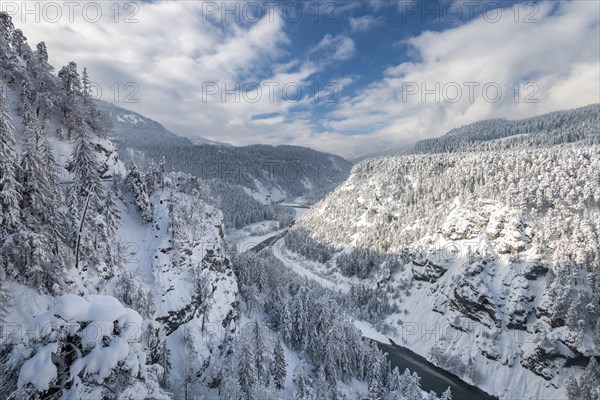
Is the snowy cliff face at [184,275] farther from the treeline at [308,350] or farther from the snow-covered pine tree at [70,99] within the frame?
Result: the snow-covered pine tree at [70,99]

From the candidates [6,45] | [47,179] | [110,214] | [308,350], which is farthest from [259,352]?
[6,45]

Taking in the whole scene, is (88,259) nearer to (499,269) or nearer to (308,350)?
(308,350)

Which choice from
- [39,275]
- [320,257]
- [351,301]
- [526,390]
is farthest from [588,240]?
[39,275]

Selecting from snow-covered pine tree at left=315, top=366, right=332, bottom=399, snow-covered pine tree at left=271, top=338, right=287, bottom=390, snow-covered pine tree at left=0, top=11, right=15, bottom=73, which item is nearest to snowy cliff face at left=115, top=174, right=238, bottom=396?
snow-covered pine tree at left=271, top=338, right=287, bottom=390

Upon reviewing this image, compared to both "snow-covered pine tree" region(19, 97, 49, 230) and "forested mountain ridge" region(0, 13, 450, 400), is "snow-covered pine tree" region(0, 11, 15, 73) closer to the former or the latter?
"forested mountain ridge" region(0, 13, 450, 400)

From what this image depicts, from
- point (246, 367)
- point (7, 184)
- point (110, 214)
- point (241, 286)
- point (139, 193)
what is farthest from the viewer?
point (241, 286)

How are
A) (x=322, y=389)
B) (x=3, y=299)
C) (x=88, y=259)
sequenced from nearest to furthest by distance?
(x=3, y=299), (x=88, y=259), (x=322, y=389)
